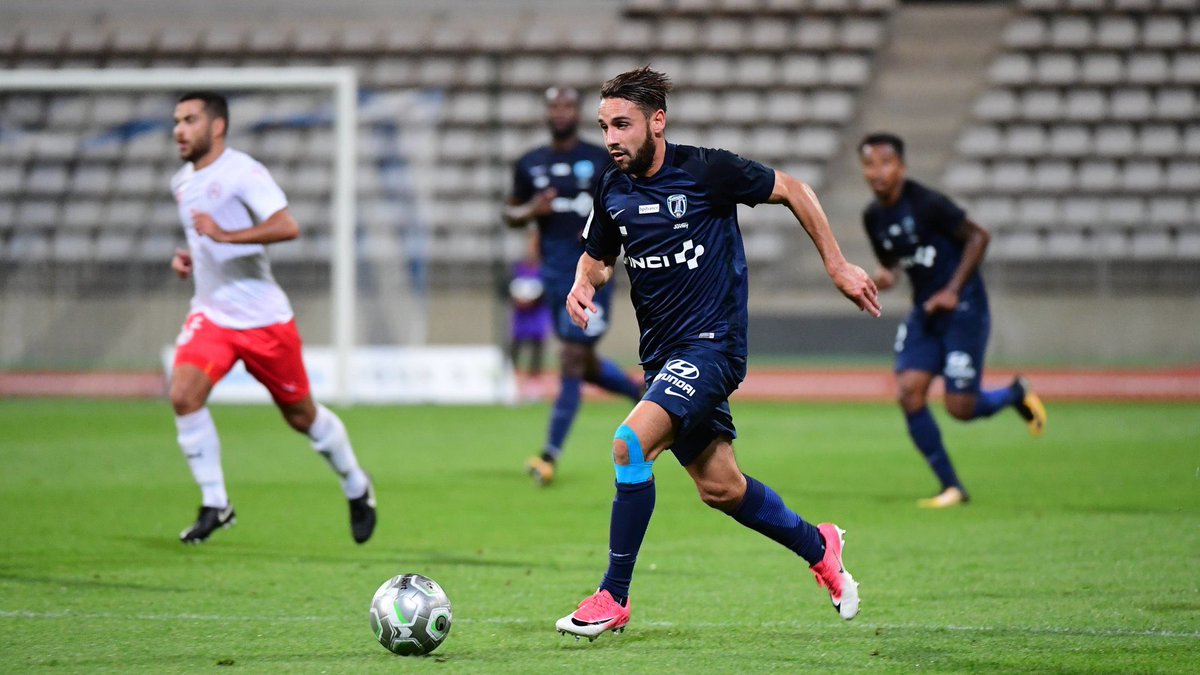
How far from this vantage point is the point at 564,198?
1117 centimetres

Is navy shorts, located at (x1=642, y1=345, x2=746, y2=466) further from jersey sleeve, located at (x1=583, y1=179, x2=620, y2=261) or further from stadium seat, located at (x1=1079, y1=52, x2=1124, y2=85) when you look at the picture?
stadium seat, located at (x1=1079, y1=52, x2=1124, y2=85)

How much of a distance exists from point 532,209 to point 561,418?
1.50 meters

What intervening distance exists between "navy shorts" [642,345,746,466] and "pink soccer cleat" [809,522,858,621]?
591 millimetres

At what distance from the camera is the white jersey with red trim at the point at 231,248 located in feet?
26.6

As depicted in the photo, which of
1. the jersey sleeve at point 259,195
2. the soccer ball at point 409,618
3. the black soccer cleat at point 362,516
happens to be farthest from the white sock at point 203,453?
the soccer ball at point 409,618

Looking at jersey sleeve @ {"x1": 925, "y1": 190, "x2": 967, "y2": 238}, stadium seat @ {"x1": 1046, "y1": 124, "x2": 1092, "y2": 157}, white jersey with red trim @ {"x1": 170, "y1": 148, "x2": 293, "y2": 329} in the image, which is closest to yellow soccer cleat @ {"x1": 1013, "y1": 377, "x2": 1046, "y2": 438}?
jersey sleeve @ {"x1": 925, "y1": 190, "x2": 967, "y2": 238}

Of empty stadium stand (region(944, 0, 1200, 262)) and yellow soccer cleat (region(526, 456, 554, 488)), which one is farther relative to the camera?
empty stadium stand (region(944, 0, 1200, 262))

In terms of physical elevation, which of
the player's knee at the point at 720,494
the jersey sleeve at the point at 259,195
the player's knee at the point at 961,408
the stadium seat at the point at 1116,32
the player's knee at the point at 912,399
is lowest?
the player's knee at the point at 961,408

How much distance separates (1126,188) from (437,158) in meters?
10.7

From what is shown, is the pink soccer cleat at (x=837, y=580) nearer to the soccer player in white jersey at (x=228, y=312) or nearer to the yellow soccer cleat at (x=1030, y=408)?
the soccer player in white jersey at (x=228, y=312)

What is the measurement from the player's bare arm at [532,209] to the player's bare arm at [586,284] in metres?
4.82

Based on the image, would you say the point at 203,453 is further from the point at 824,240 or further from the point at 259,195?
the point at 824,240

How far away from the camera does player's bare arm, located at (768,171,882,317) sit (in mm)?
5508

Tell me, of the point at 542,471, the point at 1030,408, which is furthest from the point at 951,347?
the point at 542,471
